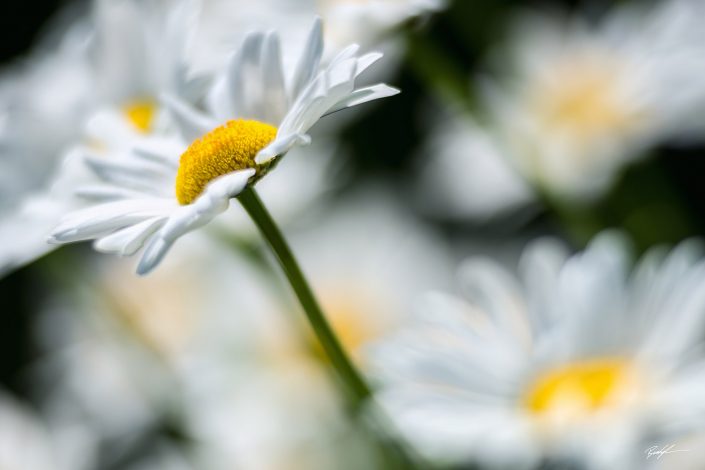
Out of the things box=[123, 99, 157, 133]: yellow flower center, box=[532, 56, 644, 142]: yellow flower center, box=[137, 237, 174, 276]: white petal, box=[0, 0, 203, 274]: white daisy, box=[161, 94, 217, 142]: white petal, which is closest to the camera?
box=[137, 237, 174, 276]: white petal

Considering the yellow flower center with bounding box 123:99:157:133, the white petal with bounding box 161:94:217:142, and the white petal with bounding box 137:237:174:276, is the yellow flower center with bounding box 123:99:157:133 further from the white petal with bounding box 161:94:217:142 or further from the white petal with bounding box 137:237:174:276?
the white petal with bounding box 137:237:174:276

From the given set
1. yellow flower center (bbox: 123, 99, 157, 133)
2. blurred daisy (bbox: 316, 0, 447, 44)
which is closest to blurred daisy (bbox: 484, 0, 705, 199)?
blurred daisy (bbox: 316, 0, 447, 44)

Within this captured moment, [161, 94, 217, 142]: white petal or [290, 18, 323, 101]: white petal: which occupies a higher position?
[161, 94, 217, 142]: white petal

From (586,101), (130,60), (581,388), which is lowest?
(581,388)

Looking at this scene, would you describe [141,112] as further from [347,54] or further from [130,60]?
[347,54]

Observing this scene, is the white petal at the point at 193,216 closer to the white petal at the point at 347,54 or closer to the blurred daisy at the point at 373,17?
the white petal at the point at 347,54

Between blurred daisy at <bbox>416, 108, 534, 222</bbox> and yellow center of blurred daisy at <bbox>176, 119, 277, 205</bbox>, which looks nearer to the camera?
yellow center of blurred daisy at <bbox>176, 119, 277, 205</bbox>

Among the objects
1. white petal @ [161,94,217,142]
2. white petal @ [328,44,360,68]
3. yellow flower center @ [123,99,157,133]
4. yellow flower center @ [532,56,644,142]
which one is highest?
yellow flower center @ [123,99,157,133]

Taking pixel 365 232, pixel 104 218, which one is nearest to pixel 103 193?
pixel 104 218

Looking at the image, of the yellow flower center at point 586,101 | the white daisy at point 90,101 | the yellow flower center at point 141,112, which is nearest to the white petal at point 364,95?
the white daisy at point 90,101
